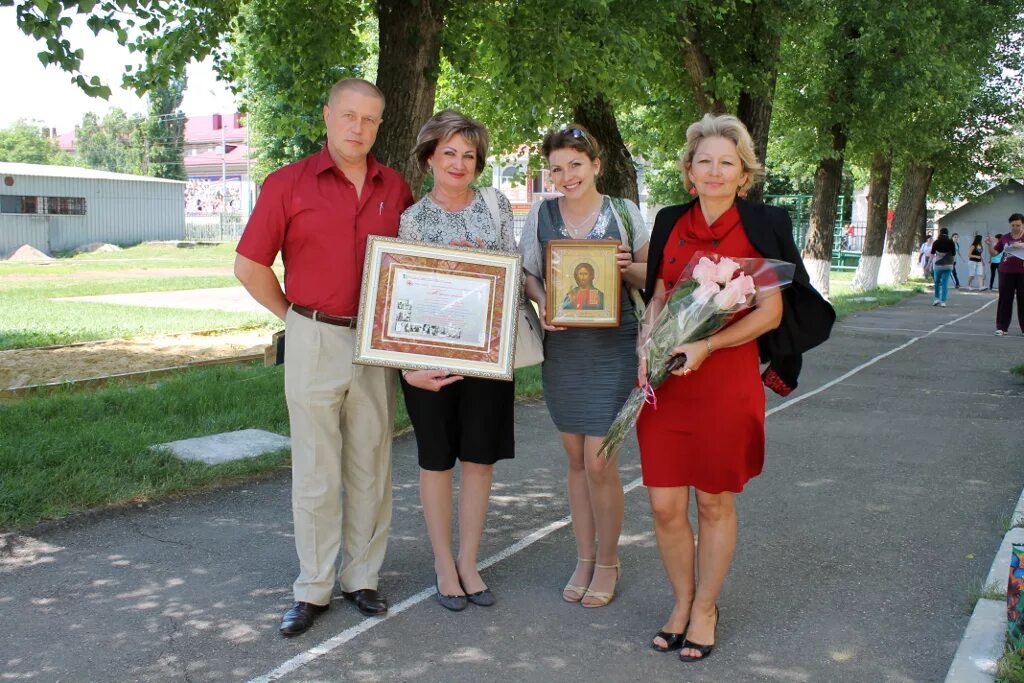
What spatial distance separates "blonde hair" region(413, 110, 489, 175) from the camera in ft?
14.7

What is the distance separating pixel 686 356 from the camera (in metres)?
4.05

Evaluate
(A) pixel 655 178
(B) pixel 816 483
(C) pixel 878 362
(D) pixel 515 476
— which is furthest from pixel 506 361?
(A) pixel 655 178

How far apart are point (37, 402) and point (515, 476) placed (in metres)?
4.03

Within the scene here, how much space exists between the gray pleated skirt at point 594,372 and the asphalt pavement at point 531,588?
36.1 inches

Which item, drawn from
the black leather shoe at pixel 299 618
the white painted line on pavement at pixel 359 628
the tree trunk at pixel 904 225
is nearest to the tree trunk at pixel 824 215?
the tree trunk at pixel 904 225

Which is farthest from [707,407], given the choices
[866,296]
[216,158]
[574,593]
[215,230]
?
[216,158]

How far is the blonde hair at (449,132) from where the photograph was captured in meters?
4.48

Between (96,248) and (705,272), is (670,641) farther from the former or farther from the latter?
(96,248)

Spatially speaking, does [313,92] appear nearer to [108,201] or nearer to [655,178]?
[655,178]

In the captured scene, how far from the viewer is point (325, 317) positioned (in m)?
4.46

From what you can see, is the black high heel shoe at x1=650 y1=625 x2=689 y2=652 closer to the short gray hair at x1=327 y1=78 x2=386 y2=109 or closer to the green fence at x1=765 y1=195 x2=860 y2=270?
the short gray hair at x1=327 y1=78 x2=386 y2=109

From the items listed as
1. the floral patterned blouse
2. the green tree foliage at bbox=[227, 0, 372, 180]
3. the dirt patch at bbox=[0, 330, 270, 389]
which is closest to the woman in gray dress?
the floral patterned blouse

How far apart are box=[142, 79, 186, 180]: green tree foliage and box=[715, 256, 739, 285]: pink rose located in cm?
9779

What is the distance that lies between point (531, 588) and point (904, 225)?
32696 mm
